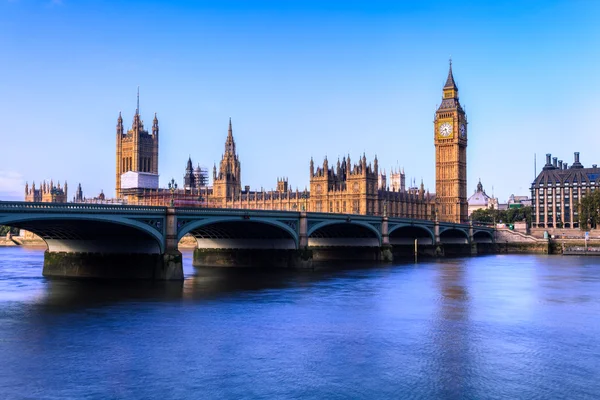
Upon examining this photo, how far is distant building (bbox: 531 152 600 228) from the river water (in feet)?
396

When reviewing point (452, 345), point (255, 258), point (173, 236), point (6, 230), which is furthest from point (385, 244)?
point (6, 230)

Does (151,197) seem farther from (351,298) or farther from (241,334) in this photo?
(241,334)

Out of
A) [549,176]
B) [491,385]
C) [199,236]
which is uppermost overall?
[549,176]

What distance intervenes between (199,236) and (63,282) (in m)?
19.2

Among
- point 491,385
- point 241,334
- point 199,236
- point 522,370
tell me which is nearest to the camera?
point 491,385

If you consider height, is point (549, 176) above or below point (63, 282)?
above

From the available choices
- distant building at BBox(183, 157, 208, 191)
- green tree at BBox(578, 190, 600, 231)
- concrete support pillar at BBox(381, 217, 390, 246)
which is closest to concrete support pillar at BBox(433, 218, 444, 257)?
concrete support pillar at BBox(381, 217, 390, 246)

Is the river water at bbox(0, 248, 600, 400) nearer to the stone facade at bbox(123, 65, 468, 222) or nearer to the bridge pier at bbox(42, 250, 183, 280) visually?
the bridge pier at bbox(42, 250, 183, 280)

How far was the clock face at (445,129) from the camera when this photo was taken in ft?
476

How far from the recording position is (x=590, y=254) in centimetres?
9381

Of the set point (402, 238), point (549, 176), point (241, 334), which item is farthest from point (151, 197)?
point (241, 334)

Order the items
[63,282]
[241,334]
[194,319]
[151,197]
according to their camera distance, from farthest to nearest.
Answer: [151,197]
[63,282]
[194,319]
[241,334]

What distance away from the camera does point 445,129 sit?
477ft

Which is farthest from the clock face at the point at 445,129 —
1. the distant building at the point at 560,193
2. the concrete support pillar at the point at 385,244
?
the concrete support pillar at the point at 385,244
